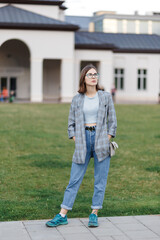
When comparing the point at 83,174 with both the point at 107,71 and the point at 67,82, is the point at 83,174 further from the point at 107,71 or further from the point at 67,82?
the point at 107,71

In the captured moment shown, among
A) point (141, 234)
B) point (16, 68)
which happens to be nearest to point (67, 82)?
point (16, 68)

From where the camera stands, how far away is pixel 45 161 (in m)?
11.6

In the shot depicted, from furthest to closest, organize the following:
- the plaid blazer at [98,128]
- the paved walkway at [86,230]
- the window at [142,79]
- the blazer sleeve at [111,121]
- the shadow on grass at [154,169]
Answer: the window at [142,79]
the shadow on grass at [154,169]
the blazer sleeve at [111,121]
the plaid blazer at [98,128]
the paved walkway at [86,230]

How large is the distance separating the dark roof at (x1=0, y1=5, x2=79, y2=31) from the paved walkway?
3576 cm

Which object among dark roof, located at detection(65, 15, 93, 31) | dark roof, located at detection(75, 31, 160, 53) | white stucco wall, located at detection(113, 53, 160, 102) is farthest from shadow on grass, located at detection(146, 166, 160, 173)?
dark roof, located at detection(65, 15, 93, 31)

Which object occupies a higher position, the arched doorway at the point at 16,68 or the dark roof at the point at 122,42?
the dark roof at the point at 122,42

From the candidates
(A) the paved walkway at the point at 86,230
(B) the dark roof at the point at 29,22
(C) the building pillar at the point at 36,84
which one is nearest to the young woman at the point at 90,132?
(A) the paved walkway at the point at 86,230

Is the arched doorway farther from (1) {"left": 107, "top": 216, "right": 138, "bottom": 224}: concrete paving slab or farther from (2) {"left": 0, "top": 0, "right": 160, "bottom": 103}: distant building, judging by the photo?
(1) {"left": 107, "top": 216, "right": 138, "bottom": 224}: concrete paving slab

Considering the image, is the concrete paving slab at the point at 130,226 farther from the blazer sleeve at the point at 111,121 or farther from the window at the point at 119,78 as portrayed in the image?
the window at the point at 119,78

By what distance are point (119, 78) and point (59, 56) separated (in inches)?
375

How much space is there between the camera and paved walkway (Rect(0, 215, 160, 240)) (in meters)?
5.70

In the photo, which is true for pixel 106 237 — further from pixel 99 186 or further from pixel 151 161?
pixel 151 161

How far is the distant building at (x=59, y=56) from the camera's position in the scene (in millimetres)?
41906

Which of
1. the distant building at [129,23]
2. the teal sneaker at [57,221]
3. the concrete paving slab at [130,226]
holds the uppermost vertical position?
the distant building at [129,23]
